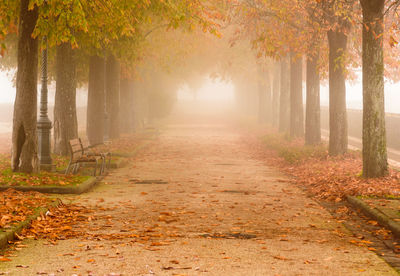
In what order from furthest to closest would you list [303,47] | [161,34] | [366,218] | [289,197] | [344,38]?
[161,34]
[303,47]
[344,38]
[289,197]
[366,218]

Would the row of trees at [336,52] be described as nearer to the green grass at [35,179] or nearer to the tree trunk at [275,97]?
the green grass at [35,179]

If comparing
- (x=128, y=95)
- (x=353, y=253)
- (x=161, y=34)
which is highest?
(x=161, y=34)

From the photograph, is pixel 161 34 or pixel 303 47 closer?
pixel 303 47

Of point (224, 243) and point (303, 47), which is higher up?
point (303, 47)

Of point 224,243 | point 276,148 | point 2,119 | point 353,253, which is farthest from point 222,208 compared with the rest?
point 2,119

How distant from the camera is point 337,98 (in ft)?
60.9

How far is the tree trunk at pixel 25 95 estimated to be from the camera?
1347 centimetres

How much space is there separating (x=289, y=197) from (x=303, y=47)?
9.34 m

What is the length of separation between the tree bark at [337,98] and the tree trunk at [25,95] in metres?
9.22

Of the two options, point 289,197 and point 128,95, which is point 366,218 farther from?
point 128,95

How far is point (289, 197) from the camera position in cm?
1222

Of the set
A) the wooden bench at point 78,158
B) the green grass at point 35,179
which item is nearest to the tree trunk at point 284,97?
the wooden bench at point 78,158

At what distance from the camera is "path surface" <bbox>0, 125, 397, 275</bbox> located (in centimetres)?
656

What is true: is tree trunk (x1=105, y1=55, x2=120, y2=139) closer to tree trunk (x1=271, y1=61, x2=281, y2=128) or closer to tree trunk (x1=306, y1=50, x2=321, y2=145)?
tree trunk (x1=306, y1=50, x2=321, y2=145)
